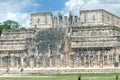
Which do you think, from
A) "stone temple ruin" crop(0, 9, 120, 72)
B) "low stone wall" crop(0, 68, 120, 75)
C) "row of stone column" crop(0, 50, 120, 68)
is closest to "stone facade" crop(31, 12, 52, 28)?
"stone temple ruin" crop(0, 9, 120, 72)

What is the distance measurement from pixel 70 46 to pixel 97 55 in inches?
135

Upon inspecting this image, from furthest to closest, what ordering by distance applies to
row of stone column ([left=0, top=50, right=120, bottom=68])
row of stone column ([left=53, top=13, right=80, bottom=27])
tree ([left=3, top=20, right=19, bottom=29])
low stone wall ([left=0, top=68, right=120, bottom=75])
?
tree ([left=3, top=20, right=19, bottom=29]) < row of stone column ([left=53, top=13, right=80, bottom=27]) < row of stone column ([left=0, top=50, right=120, bottom=68]) < low stone wall ([left=0, top=68, right=120, bottom=75])

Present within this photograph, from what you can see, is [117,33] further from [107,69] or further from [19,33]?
[19,33]

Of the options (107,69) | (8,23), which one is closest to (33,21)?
(8,23)

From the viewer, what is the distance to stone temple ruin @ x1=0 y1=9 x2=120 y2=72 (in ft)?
146

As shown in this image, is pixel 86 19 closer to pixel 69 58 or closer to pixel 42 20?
pixel 42 20

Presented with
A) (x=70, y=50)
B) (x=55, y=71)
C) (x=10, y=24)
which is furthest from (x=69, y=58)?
(x=10, y=24)

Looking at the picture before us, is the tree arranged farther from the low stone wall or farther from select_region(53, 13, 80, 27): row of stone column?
the low stone wall

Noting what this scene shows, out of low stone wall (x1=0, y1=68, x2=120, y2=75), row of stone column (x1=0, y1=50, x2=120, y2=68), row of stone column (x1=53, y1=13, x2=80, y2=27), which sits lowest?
low stone wall (x1=0, y1=68, x2=120, y2=75)

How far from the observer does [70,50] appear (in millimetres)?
45906

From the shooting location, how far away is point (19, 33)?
49.4m

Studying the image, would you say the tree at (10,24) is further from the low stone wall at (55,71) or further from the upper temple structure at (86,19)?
the low stone wall at (55,71)

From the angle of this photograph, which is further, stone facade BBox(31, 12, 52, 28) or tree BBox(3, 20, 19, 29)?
tree BBox(3, 20, 19, 29)

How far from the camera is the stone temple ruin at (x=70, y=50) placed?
44375 mm
